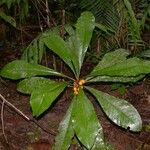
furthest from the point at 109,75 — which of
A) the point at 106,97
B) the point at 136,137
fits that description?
the point at 136,137

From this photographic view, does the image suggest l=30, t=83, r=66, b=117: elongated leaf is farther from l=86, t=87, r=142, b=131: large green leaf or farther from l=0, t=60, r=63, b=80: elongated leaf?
l=86, t=87, r=142, b=131: large green leaf

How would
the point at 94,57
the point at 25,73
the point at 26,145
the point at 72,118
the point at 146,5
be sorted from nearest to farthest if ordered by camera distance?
the point at 72,118 → the point at 25,73 → the point at 26,145 → the point at 146,5 → the point at 94,57

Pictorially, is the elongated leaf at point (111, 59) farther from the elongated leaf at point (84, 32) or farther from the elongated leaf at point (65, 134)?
the elongated leaf at point (65, 134)

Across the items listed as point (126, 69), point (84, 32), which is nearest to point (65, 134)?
point (126, 69)

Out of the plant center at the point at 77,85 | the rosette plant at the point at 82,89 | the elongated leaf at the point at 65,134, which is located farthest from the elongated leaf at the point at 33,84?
the elongated leaf at the point at 65,134

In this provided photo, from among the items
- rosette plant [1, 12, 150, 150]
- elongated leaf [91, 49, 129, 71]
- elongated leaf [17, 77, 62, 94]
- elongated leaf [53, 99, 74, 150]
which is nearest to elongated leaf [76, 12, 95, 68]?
rosette plant [1, 12, 150, 150]

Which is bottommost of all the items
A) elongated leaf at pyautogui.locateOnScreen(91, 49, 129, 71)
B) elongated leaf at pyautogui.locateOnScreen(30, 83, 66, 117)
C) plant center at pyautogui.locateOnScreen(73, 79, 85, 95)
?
elongated leaf at pyautogui.locateOnScreen(30, 83, 66, 117)

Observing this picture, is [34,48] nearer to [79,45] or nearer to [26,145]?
A: [79,45]

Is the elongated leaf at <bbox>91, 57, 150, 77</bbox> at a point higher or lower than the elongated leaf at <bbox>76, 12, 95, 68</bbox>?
lower
